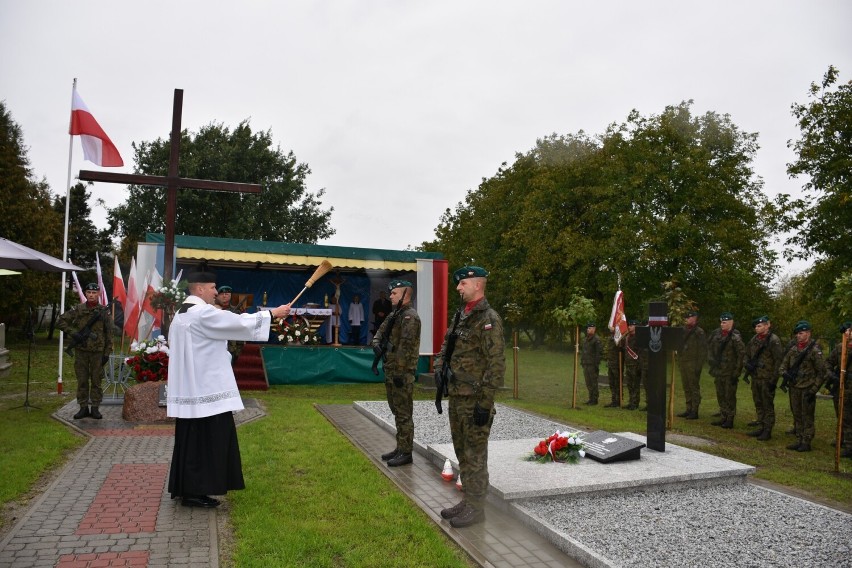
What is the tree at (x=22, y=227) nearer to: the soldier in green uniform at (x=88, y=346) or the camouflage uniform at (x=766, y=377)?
the soldier in green uniform at (x=88, y=346)

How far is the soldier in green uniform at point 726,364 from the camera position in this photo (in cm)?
1202

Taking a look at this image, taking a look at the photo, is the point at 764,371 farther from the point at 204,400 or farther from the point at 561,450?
the point at 204,400

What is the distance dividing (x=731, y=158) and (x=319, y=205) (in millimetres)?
23432

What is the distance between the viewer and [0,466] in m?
6.85

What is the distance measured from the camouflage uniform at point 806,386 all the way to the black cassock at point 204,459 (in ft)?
29.3

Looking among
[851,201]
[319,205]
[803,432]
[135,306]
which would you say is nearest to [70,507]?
[135,306]

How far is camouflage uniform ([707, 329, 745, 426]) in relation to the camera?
1202 centimetres

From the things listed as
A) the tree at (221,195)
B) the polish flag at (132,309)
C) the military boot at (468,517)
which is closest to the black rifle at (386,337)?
the military boot at (468,517)

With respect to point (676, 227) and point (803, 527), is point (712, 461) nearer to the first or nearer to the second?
point (803, 527)

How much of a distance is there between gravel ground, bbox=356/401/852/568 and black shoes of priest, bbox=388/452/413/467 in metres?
2.05

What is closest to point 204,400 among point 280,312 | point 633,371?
point 280,312

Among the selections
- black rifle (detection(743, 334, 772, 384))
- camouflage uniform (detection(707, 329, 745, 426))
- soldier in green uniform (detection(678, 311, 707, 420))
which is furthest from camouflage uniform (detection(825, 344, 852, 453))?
soldier in green uniform (detection(678, 311, 707, 420))

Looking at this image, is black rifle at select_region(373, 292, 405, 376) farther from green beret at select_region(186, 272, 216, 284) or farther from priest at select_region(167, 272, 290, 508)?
green beret at select_region(186, 272, 216, 284)

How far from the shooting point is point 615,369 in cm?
1503
